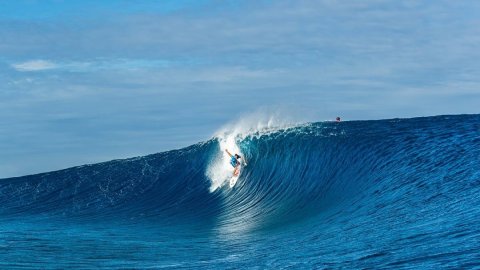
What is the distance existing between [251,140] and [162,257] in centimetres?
1451

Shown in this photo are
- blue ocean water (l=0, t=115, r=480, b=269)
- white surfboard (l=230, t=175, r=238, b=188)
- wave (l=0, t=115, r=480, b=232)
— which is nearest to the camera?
blue ocean water (l=0, t=115, r=480, b=269)

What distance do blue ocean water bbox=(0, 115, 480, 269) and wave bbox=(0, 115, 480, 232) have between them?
0.22 feet

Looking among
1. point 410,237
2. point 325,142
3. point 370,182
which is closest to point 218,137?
point 325,142

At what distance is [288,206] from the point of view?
881 inches

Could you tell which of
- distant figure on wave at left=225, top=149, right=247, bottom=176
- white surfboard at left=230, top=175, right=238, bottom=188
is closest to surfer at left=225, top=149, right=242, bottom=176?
distant figure on wave at left=225, top=149, right=247, bottom=176

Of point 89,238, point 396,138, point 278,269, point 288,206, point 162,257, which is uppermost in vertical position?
point 396,138

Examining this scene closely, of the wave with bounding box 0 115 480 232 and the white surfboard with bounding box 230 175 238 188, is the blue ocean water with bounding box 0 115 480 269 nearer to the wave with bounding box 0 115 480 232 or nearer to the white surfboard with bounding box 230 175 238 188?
the wave with bounding box 0 115 480 232

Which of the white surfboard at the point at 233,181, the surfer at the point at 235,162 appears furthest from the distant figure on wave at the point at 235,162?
the white surfboard at the point at 233,181

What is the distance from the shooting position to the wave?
19859mm

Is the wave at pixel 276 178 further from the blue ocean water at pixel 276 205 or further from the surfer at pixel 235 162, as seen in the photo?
the surfer at pixel 235 162

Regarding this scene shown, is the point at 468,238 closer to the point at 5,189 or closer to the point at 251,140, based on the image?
the point at 251,140

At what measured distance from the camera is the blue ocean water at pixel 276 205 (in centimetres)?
1390

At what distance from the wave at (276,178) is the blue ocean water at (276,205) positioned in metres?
0.07

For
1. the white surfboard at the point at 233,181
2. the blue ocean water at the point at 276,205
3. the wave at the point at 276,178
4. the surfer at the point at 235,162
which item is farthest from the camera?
the surfer at the point at 235,162
